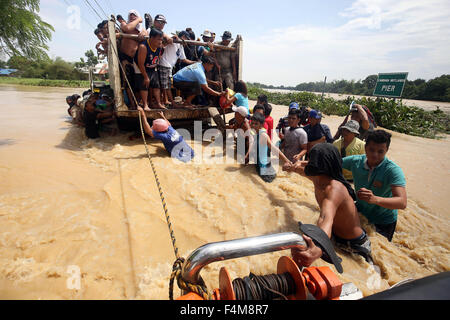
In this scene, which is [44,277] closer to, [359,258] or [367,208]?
[359,258]

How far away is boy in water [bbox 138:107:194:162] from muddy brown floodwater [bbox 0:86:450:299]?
10.2 inches

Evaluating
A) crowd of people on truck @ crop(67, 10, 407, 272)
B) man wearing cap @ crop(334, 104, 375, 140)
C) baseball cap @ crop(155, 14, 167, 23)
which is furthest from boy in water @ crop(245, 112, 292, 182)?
baseball cap @ crop(155, 14, 167, 23)

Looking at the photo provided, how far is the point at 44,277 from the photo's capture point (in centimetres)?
190

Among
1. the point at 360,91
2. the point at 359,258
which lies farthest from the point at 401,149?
the point at 360,91

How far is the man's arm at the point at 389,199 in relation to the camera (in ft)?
6.97

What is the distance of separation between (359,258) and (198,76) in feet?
16.2

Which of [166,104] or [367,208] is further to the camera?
[166,104]

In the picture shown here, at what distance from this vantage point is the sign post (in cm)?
847

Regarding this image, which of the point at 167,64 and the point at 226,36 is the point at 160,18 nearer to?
the point at 167,64

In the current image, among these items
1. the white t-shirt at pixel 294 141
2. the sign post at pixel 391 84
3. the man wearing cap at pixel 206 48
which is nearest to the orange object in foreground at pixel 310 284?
the white t-shirt at pixel 294 141

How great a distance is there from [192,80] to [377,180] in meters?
→ 4.67

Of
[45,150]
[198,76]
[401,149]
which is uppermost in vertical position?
[198,76]

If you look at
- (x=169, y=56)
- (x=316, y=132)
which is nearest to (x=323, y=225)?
(x=316, y=132)
